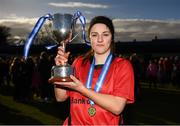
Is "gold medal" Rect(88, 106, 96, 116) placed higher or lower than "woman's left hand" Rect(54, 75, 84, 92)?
lower

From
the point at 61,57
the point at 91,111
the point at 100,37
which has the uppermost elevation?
the point at 100,37

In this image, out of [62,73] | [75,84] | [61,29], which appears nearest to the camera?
[75,84]

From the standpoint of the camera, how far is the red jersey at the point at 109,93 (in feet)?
10.7

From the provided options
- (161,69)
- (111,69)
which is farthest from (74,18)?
(161,69)

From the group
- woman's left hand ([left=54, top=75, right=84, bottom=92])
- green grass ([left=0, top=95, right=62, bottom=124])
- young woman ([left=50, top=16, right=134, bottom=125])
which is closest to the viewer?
woman's left hand ([left=54, top=75, right=84, bottom=92])

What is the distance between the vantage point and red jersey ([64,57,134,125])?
325 cm

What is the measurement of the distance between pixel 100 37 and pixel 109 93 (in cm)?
42

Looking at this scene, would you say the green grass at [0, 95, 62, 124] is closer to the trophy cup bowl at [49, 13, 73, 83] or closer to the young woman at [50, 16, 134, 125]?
the trophy cup bowl at [49, 13, 73, 83]

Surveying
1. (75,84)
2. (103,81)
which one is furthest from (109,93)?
(75,84)

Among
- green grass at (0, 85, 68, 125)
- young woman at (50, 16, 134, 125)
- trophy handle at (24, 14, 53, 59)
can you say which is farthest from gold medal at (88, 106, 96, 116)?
green grass at (0, 85, 68, 125)

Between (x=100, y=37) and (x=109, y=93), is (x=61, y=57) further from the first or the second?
(x=109, y=93)

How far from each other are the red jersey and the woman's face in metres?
0.15

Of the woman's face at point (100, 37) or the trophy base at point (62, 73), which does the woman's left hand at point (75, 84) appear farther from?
the woman's face at point (100, 37)

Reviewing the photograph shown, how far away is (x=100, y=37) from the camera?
3258 mm
